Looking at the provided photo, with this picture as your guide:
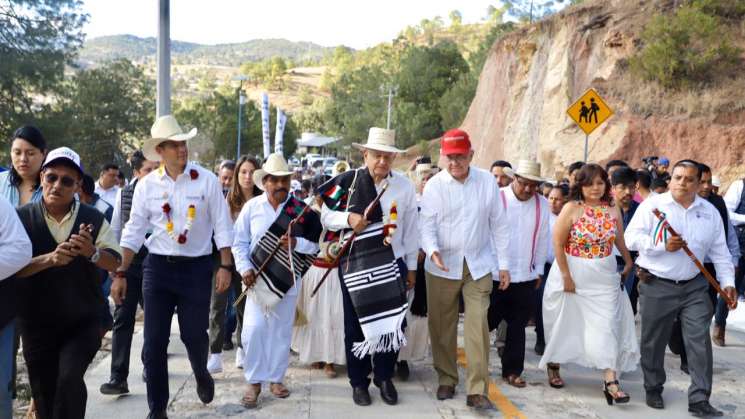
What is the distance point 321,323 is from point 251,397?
4.04ft

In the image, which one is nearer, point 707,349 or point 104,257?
point 104,257

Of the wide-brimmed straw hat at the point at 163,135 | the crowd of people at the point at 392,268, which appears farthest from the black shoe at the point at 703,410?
the wide-brimmed straw hat at the point at 163,135

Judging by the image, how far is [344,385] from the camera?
6.31 metres

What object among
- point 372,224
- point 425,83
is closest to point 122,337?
point 372,224

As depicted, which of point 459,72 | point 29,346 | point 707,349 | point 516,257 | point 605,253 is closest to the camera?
point 29,346

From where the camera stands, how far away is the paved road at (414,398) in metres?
5.50

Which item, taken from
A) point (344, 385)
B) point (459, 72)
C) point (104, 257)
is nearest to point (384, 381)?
point (344, 385)

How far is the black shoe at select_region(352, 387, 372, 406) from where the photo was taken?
5.71 m

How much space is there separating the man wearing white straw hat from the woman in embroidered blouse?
40 centimetres

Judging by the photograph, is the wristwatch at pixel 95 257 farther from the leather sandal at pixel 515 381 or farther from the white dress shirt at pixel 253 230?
the leather sandal at pixel 515 381

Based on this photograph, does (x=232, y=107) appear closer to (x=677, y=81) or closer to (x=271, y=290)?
(x=677, y=81)

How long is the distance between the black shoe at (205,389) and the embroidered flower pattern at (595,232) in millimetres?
3336

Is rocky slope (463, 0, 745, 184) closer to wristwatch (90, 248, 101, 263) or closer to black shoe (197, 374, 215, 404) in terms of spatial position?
black shoe (197, 374, 215, 404)

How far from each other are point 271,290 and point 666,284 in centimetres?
334
